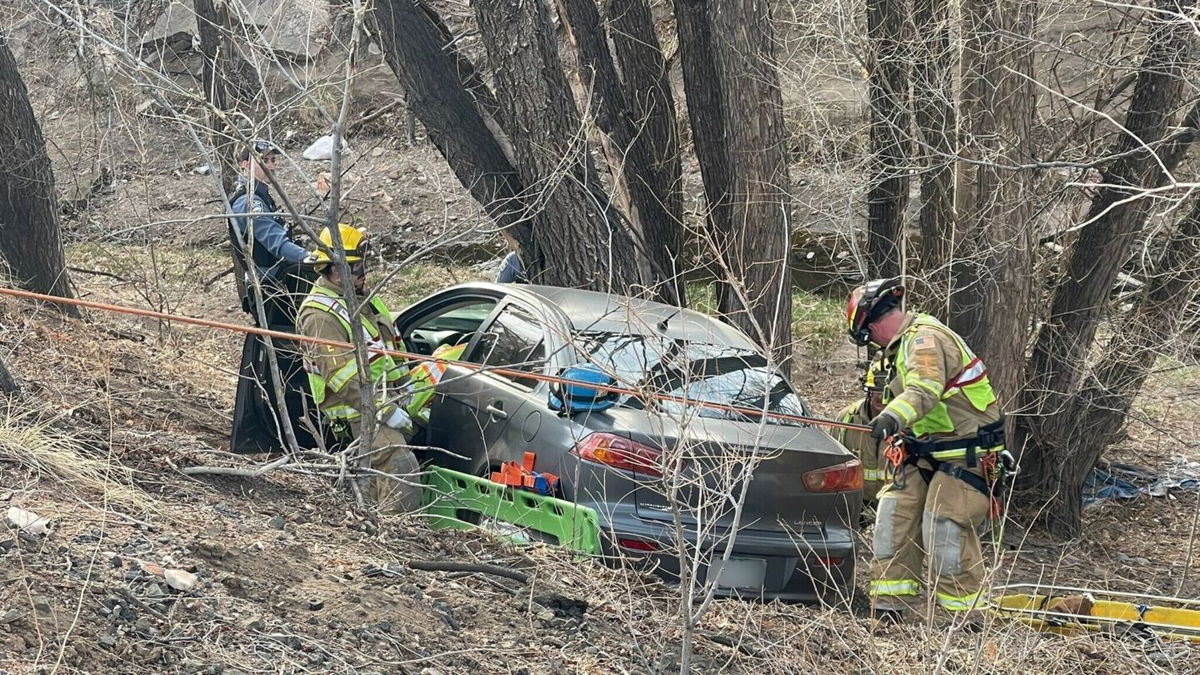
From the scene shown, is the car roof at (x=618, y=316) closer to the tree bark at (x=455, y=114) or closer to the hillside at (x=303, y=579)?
the hillside at (x=303, y=579)

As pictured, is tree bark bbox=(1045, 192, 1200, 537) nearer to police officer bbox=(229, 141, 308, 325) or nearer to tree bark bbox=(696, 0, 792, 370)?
tree bark bbox=(696, 0, 792, 370)

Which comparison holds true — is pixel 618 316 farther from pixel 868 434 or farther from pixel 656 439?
pixel 868 434

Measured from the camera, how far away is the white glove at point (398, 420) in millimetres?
6051

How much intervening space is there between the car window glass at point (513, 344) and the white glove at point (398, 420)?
48 centimetres

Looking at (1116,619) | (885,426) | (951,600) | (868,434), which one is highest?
(885,426)

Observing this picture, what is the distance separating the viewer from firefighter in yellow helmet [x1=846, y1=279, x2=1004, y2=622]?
5988 millimetres

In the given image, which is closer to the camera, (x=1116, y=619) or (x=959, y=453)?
(x=1116, y=619)

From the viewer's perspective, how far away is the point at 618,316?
594 centimetres

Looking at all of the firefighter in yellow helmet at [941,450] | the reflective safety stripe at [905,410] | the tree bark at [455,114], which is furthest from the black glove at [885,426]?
the tree bark at [455,114]

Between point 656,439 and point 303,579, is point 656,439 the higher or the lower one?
the higher one

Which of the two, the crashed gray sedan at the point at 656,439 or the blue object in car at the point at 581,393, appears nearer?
the crashed gray sedan at the point at 656,439

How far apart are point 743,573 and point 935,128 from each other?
4.15 metres

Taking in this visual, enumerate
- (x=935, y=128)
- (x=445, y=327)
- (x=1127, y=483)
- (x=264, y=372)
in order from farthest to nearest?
(x=1127, y=483) → (x=935, y=128) → (x=445, y=327) → (x=264, y=372)

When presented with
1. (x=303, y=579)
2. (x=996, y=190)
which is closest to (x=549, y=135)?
(x=996, y=190)
